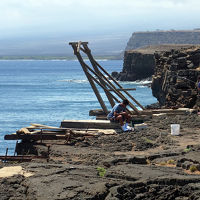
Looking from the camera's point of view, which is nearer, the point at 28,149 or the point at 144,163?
the point at 144,163

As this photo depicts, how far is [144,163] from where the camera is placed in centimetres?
1264

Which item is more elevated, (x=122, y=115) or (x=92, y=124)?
(x=122, y=115)

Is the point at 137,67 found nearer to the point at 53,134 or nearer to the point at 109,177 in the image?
the point at 53,134

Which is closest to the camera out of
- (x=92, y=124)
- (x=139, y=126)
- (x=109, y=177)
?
(x=109, y=177)

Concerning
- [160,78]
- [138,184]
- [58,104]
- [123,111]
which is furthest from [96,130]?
[58,104]

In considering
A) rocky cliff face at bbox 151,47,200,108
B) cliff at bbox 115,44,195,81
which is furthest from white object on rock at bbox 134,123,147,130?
cliff at bbox 115,44,195,81

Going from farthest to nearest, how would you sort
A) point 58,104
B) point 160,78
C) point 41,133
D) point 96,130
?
point 58,104 < point 160,78 < point 96,130 < point 41,133

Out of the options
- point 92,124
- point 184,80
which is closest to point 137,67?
point 184,80

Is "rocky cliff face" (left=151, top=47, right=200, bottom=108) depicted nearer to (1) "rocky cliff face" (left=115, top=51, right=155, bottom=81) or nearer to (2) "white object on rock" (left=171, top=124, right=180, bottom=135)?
(2) "white object on rock" (left=171, top=124, right=180, bottom=135)

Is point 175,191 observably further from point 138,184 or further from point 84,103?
point 84,103

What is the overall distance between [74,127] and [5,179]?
30.6ft

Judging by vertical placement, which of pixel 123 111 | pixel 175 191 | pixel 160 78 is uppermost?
pixel 160 78

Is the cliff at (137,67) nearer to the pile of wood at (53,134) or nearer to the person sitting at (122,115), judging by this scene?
the person sitting at (122,115)

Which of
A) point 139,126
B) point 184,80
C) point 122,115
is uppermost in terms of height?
point 184,80
